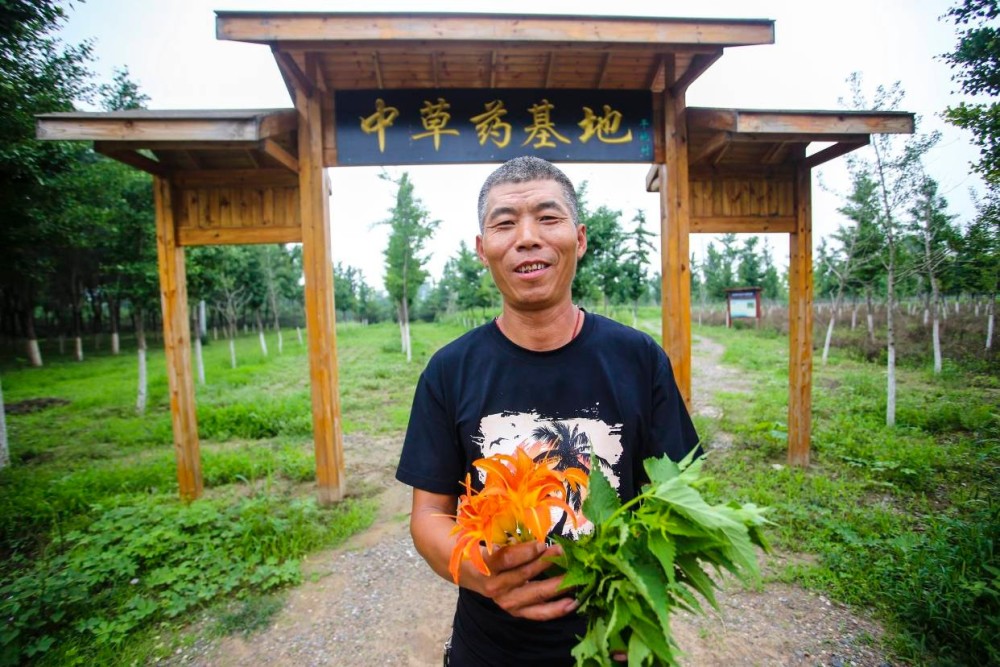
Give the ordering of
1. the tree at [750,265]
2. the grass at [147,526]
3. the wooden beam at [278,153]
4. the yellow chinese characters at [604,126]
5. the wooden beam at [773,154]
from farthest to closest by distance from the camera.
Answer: the tree at [750,265] < the wooden beam at [773,154] < the yellow chinese characters at [604,126] < the wooden beam at [278,153] < the grass at [147,526]

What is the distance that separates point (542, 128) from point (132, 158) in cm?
414

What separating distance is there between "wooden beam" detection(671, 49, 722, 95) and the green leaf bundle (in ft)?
15.2

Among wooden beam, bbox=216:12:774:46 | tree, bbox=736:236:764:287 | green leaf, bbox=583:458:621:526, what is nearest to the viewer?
green leaf, bbox=583:458:621:526

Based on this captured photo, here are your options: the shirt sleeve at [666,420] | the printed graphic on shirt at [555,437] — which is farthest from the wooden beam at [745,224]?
the printed graphic on shirt at [555,437]

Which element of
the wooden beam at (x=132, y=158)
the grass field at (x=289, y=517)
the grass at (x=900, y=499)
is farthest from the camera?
the wooden beam at (x=132, y=158)

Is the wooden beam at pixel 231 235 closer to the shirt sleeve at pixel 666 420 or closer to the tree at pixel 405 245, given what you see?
the shirt sleeve at pixel 666 420

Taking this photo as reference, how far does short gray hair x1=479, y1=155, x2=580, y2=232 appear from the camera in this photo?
1511mm

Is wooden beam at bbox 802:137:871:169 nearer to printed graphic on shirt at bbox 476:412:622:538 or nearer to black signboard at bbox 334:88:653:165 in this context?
black signboard at bbox 334:88:653:165

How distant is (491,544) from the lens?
1.02 meters

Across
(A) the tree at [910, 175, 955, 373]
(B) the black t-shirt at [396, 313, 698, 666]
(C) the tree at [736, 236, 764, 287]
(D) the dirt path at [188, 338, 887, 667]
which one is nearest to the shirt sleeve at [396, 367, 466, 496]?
(B) the black t-shirt at [396, 313, 698, 666]

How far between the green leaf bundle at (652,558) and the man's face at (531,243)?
2.02 ft

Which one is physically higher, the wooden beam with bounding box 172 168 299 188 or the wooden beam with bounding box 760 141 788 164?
the wooden beam with bounding box 760 141 788 164

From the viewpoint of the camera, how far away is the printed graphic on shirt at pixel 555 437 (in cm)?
144

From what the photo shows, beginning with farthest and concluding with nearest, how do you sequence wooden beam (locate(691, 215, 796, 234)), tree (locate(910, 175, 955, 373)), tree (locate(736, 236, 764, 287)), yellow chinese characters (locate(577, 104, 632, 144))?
tree (locate(736, 236, 764, 287))
tree (locate(910, 175, 955, 373))
wooden beam (locate(691, 215, 796, 234))
yellow chinese characters (locate(577, 104, 632, 144))
